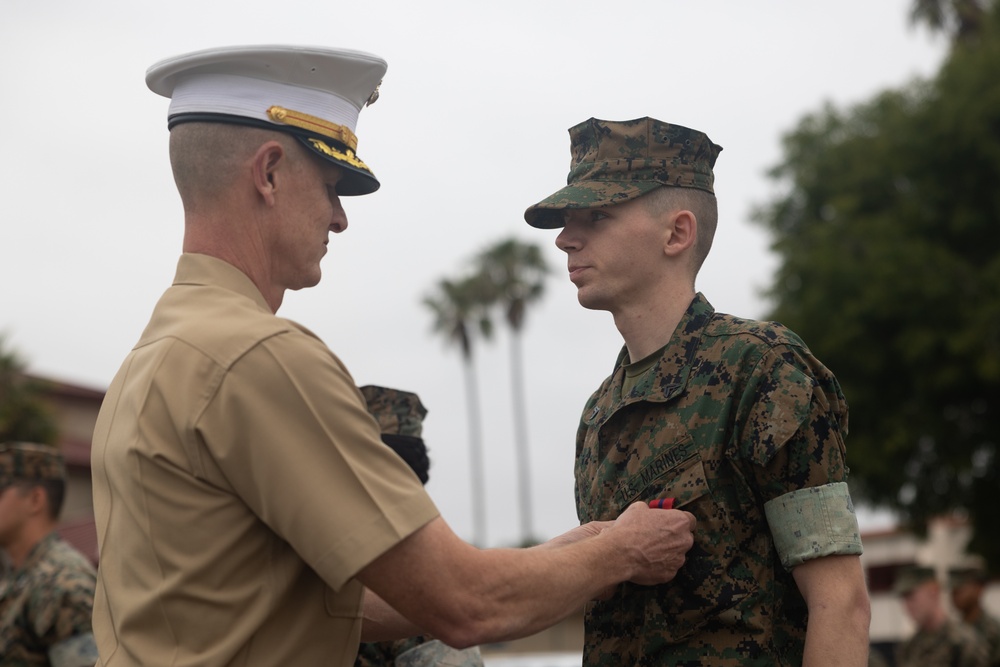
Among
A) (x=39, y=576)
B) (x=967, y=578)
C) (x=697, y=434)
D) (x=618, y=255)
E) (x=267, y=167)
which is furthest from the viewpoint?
(x=967, y=578)

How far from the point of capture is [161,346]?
2.75 metres

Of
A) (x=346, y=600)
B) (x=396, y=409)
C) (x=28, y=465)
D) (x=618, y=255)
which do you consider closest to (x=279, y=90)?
(x=618, y=255)

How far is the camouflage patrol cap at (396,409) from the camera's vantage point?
17.8ft

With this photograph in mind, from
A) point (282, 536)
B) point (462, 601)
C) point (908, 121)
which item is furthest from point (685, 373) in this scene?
point (908, 121)

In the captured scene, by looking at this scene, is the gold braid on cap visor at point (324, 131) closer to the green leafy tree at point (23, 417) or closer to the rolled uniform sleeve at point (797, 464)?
the rolled uniform sleeve at point (797, 464)

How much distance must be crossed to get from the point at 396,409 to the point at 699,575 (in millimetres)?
2468

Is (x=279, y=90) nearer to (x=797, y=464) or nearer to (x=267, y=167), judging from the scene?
(x=267, y=167)

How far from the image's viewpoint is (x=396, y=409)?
17.9 feet

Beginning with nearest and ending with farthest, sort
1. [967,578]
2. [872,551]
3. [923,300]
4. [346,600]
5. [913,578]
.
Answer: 1. [346,600]
2. [967,578]
3. [913,578]
4. [923,300]
5. [872,551]

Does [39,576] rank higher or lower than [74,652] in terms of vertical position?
higher

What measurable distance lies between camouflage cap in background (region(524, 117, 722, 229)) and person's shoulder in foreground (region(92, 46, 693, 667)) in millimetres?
911

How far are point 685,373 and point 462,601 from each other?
108 centimetres

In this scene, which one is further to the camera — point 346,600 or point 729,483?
point 729,483

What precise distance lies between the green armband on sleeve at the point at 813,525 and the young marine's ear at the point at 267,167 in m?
1.46
